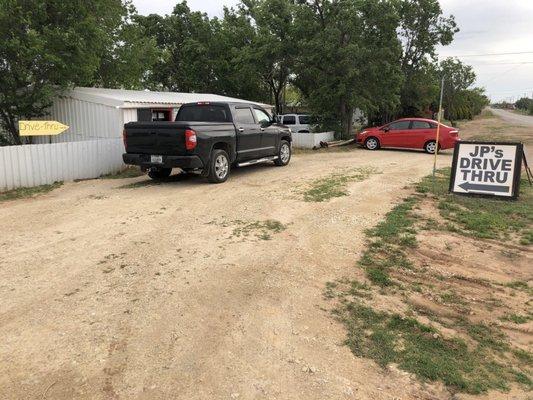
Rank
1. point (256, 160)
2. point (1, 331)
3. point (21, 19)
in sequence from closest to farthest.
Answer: point (1, 331) < point (256, 160) < point (21, 19)

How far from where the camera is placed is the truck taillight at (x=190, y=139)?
30.5 feet

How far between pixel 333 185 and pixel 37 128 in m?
7.04

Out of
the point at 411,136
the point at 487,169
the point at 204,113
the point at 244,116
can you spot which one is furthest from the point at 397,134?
the point at 487,169

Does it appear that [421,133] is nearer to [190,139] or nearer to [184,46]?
[190,139]

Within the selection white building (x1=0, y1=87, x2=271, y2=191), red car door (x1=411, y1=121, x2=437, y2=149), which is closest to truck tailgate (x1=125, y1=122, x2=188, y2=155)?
white building (x1=0, y1=87, x2=271, y2=191)

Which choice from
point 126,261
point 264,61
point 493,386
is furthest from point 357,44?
point 493,386

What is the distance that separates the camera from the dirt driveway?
10.2 ft

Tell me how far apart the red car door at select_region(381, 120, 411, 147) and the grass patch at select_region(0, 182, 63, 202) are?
13.7 metres

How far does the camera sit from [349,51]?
63.9 feet

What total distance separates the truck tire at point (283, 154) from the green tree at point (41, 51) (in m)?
7.68

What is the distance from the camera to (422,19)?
28.2 metres

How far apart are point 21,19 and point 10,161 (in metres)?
6.52

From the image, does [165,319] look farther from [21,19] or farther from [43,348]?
[21,19]

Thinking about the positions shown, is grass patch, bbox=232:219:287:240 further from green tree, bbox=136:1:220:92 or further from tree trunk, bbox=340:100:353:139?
green tree, bbox=136:1:220:92
